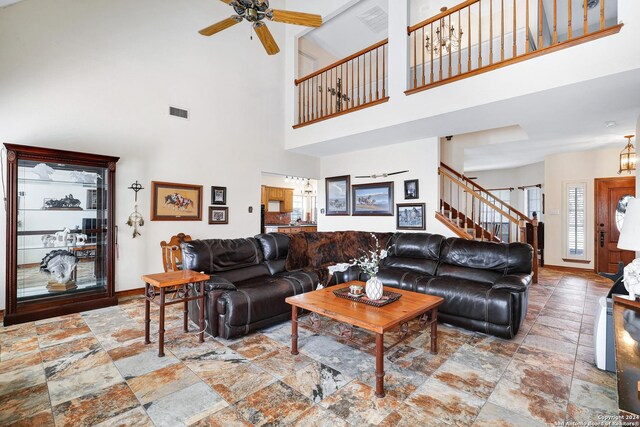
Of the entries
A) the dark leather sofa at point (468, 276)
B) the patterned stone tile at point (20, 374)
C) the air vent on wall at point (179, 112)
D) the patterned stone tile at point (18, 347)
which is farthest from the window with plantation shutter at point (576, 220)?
the patterned stone tile at point (18, 347)

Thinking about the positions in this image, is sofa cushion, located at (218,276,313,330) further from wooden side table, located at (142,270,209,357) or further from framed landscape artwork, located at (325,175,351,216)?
framed landscape artwork, located at (325,175,351,216)

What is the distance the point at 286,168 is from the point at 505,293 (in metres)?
4.67

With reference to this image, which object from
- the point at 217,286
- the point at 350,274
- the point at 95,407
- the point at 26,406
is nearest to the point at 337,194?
the point at 350,274

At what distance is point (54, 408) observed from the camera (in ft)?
6.26

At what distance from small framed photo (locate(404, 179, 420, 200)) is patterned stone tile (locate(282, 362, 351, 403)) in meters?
3.94

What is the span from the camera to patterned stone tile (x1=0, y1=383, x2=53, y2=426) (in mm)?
1804

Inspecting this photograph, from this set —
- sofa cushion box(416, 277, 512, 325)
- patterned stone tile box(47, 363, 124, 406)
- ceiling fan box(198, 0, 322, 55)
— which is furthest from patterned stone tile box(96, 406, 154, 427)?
ceiling fan box(198, 0, 322, 55)

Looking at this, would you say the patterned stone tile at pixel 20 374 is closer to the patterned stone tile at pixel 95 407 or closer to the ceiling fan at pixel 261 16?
the patterned stone tile at pixel 95 407

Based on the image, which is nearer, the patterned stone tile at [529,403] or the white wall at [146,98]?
the patterned stone tile at [529,403]

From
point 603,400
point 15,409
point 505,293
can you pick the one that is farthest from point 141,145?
point 603,400

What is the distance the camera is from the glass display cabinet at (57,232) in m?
3.33

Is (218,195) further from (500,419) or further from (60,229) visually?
(500,419)

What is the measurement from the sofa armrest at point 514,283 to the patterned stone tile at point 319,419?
225 centimetres

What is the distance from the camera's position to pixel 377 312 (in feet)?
7.79
